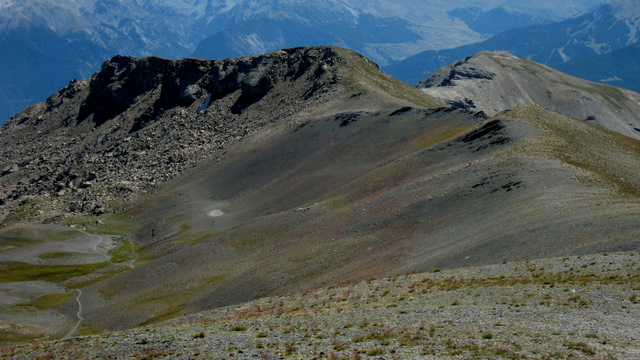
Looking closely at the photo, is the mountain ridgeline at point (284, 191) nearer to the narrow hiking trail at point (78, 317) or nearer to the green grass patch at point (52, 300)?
the narrow hiking trail at point (78, 317)

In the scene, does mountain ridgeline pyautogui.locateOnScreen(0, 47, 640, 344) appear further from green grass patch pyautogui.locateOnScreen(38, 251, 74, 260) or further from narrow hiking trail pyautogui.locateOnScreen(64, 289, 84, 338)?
green grass patch pyautogui.locateOnScreen(38, 251, 74, 260)

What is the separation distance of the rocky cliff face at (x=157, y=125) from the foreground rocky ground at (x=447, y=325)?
102516 millimetres

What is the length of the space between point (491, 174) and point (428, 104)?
8988 cm

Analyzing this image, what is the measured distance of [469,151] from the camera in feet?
246

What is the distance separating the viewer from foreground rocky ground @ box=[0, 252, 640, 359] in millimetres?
24250

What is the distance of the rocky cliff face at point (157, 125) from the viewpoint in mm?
136625

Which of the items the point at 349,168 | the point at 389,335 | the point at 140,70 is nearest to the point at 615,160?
the point at 349,168

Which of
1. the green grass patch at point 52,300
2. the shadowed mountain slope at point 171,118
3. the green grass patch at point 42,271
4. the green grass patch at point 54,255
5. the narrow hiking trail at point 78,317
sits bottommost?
the narrow hiking trail at point 78,317

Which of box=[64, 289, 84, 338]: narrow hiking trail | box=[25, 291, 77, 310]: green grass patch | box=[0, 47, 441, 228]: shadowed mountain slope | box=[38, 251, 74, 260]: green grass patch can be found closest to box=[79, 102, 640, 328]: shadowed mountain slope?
box=[64, 289, 84, 338]: narrow hiking trail

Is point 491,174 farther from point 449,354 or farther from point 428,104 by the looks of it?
point 428,104

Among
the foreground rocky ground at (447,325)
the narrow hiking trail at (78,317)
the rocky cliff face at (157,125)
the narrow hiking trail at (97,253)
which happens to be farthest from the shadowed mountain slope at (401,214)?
the rocky cliff face at (157,125)

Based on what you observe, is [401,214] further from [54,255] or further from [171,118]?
[171,118]

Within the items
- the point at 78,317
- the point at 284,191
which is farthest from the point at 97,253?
the point at 284,191

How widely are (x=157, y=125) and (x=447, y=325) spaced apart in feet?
489
